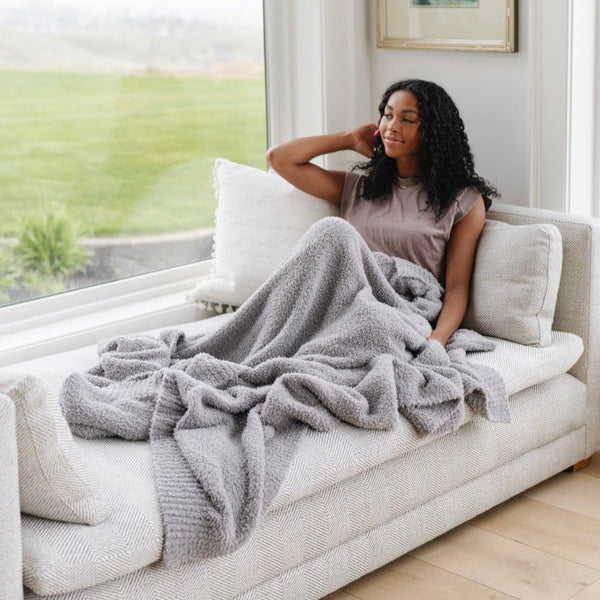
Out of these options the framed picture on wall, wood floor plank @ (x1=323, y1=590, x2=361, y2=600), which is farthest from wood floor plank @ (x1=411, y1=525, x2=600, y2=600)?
the framed picture on wall

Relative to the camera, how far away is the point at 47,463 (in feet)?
6.09

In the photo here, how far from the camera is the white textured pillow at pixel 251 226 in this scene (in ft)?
10.5

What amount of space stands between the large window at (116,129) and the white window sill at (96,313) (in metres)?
0.04

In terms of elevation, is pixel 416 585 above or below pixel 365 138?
below

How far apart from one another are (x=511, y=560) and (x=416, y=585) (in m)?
0.26

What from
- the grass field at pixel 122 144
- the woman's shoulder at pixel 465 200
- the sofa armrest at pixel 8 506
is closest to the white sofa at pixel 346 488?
the sofa armrest at pixel 8 506

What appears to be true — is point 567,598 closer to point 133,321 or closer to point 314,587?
point 314,587

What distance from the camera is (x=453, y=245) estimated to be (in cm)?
303

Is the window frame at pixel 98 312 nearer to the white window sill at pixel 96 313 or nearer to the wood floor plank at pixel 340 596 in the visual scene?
the white window sill at pixel 96 313

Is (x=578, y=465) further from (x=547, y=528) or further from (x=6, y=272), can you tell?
(x=6, y=272)

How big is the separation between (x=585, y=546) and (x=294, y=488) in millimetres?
891

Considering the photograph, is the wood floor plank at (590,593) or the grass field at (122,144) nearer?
the wood floor plank at (590,593)

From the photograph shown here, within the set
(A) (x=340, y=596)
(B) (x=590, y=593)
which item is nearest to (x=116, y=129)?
(A) (x=340, y=596)

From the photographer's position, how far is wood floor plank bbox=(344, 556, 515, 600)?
2.43m
